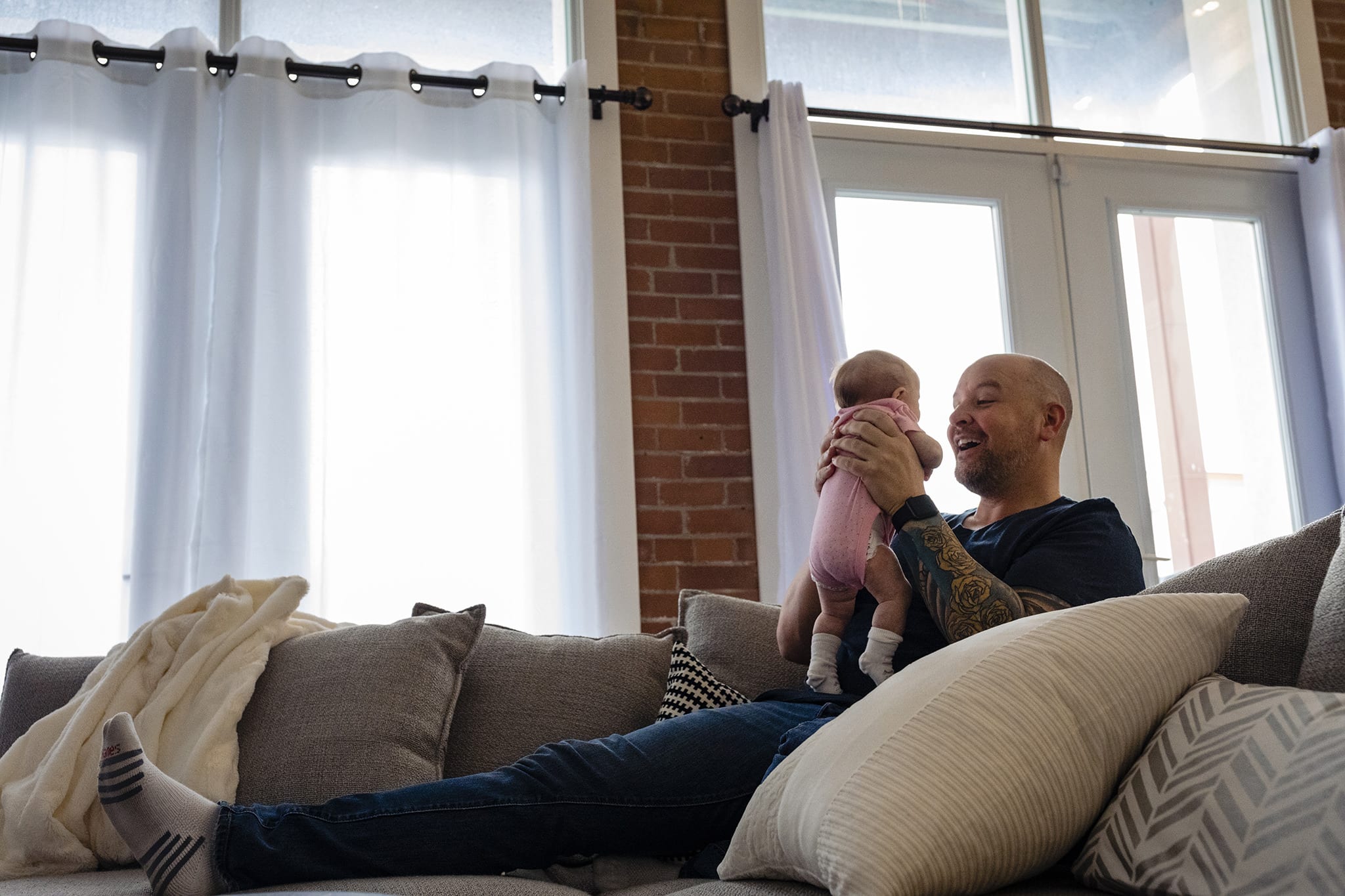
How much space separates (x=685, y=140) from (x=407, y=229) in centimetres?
91

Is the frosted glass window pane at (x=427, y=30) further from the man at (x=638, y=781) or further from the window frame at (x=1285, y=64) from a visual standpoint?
the man at (x=638, y=781)

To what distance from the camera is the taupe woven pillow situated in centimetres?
196

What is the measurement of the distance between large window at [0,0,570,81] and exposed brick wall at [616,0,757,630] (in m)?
0.29

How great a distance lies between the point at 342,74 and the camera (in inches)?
134

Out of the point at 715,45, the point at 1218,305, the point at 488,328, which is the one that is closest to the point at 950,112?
the point at 715,45

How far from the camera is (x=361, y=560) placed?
3.16 meters

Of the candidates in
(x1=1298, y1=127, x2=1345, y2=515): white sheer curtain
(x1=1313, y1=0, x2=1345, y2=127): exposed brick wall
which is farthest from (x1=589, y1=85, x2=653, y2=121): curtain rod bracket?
(x1=1313, y1=0, x2=1345, y2=127): exposed brick wall

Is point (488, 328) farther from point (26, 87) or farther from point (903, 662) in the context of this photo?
point (903, 662)

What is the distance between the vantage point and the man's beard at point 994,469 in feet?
6.81

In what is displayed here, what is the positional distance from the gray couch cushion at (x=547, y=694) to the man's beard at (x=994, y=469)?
2.02 feet

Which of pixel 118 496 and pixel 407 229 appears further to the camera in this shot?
pixel 407 229

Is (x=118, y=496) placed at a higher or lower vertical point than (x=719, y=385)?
lower

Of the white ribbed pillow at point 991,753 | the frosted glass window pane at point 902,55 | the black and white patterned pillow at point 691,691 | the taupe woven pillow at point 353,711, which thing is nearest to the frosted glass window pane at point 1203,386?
the frosted glass window pane at point 902,55

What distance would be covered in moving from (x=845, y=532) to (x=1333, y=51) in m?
3.44
